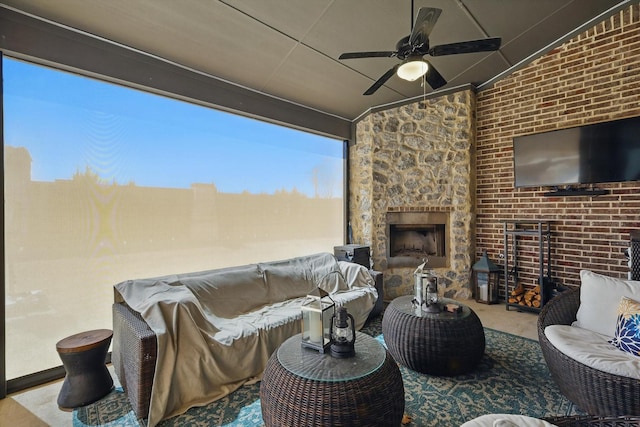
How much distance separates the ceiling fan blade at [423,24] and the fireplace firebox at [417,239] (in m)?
2.74

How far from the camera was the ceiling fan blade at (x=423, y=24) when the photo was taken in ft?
5.80

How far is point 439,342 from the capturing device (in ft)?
7.36

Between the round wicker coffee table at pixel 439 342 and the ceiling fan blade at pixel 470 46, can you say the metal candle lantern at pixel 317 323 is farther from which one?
the ceiling fan blade at pixel 470 46

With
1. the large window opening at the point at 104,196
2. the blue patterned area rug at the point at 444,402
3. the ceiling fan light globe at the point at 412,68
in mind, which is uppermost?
the ceiling fan light globe at the point at 412,68

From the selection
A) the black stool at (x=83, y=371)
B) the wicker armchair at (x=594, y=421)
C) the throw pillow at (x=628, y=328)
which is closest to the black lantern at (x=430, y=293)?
the throw pillow at (x=628, y=328)

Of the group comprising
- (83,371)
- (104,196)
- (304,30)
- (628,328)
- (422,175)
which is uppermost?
(304,30)

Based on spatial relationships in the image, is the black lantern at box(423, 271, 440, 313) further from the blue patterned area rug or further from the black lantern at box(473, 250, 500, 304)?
the black lantern at box(473, 250, 500, 304)

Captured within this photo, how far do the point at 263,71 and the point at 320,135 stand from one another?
148 cm

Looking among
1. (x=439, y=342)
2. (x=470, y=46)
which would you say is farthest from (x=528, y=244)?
(x=470, y=46)

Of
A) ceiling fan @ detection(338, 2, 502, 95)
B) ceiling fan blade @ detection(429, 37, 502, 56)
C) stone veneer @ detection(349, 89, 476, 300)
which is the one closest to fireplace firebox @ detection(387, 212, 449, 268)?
stone veneer @ detection(349, 89, 476, 300)

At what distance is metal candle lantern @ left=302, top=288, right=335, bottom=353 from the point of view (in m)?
1.83

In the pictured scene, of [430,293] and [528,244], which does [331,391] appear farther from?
[528,244]

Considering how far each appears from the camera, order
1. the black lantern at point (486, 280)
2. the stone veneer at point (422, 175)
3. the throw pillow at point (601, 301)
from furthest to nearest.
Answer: the stone veneer at point (422, 175), the black lantern at point (486, 280), the throw pillow at point (601, 301)

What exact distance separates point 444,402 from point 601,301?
A: 138cm
